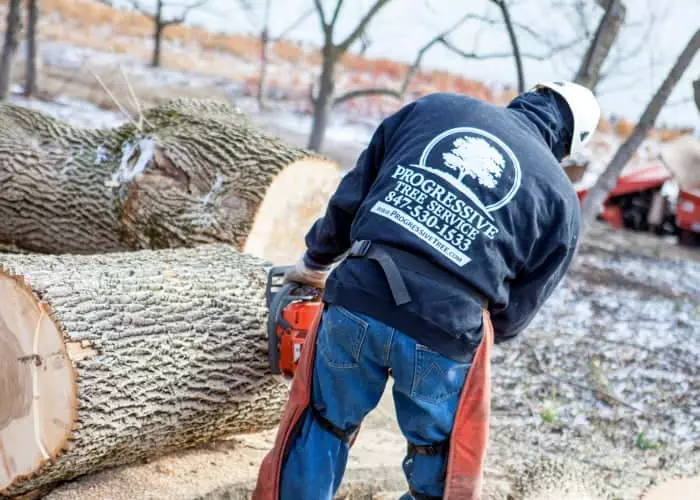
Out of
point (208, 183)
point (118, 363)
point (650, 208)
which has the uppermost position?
point (208, 183)

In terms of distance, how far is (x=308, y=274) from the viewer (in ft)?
10.3

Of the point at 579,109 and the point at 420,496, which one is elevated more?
the point at 579,109

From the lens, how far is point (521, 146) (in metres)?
2.65

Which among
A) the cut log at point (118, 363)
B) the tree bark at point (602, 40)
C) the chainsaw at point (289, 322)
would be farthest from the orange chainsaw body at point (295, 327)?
the tree bark at point (602, 40)

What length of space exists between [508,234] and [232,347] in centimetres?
135

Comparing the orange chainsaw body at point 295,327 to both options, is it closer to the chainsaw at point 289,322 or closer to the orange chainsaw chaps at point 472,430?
the chainsaw at point 289,322

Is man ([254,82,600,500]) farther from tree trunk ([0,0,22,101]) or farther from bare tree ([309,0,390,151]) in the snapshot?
tree trunk ([0,0,22,101])

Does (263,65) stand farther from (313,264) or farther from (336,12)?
(313,264)

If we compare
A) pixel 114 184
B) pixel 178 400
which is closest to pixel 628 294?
pixel 114 184

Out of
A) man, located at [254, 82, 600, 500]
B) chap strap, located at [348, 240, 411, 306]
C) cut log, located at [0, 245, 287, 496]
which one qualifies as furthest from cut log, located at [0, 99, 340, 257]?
chap strap, located at [348, 240, 411, 306]

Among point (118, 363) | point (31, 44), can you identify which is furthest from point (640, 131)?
point (31, 44)

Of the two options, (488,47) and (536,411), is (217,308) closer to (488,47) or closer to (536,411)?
(536,411)

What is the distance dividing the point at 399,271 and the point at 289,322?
2.55ft

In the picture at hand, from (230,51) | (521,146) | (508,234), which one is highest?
(521,146)
